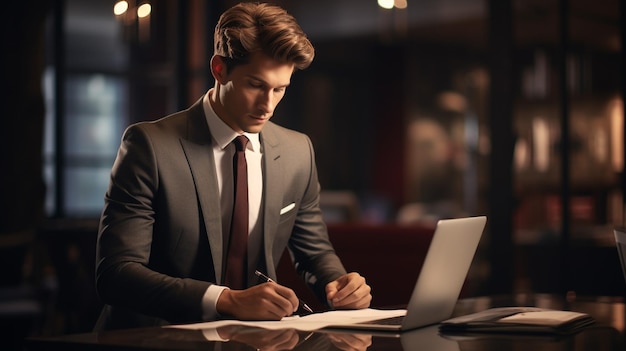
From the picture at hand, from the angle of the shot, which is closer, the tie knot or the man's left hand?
the man's left hand

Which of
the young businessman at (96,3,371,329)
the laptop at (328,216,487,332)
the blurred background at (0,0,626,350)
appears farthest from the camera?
the blurred background at (0,0,626,350)

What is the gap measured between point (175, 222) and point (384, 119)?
1162 centimetres

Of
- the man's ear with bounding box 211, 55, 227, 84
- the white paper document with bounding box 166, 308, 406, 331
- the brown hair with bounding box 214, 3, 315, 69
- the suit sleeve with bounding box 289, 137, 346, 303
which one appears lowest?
the white paper document with bounding box 166, 308, 406, 331

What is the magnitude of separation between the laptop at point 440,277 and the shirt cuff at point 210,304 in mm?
333

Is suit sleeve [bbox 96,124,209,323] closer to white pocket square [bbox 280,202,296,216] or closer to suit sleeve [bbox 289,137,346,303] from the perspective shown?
white pocket square [bbox 280,202,296,216]

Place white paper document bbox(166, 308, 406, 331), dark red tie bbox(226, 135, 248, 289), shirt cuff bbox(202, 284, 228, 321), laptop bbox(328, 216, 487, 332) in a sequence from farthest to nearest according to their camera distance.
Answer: dark red tie bbox(226, 135, 248, 289)
shirt cuff bbox(202, 284, 228, 321)
white paper document bbox(166, 308, 406, 331)
laptop bbox(328, 216, 487, 332)

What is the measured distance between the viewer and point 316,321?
2.21 m

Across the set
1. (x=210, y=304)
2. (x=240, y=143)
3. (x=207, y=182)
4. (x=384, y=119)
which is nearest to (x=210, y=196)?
(x=207, y=182)

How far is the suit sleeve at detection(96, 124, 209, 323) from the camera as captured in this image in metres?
2.33

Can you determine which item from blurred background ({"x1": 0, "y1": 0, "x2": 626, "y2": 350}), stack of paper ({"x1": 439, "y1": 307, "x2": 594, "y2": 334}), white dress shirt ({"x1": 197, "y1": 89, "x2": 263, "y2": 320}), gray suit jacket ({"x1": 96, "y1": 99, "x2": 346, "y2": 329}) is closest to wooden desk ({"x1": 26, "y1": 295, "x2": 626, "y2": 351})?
stack of paper ({"x1": 439, "y1": 307, "x2": 594, "y2": 334})

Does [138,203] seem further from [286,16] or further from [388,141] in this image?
[388,141]

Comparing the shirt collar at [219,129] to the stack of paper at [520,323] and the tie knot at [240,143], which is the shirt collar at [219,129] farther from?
the stack of paper at [520,323]

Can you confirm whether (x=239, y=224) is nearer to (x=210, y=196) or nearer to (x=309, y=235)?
(x=210, y=196)

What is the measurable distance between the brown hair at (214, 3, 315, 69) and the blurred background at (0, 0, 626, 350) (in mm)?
672
